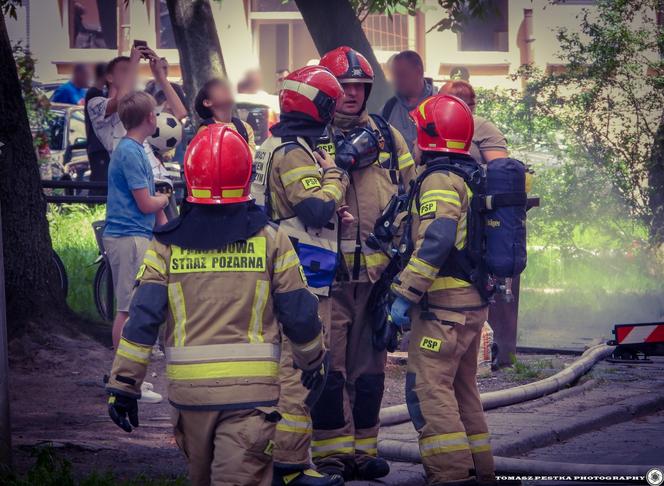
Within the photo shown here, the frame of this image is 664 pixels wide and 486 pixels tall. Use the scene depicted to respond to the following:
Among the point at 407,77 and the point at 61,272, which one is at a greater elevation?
the point at 407,77

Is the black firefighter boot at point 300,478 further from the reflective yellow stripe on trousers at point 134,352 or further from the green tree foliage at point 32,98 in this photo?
the green tree foliage at point 32,98

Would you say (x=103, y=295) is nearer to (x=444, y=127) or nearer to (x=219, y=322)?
(x=444, y=127)

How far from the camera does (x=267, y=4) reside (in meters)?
26.9

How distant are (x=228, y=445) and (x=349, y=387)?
1.87 m

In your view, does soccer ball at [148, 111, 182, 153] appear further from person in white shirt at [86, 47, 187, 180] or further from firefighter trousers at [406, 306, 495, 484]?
firefighter trousers at [406, 306, 495, 484]

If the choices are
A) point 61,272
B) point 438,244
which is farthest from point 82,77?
point 438,244

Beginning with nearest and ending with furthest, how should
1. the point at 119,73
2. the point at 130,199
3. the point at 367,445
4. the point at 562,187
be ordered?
1. the point at 367,445
2. the point at 130,199
3. the point at 119,73
4. the point at 562,187

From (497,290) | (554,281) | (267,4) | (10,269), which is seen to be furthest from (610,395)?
(267,4)

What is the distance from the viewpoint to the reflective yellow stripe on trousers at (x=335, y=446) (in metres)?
6.15

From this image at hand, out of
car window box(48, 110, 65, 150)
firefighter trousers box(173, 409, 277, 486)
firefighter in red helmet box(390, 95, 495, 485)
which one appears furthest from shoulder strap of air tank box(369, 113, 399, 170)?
car window box(48, 110, 65, 150)

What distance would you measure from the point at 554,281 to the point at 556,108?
2.04m

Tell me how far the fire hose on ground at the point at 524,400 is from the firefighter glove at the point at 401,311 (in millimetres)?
906

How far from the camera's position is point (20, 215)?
30.1 feet

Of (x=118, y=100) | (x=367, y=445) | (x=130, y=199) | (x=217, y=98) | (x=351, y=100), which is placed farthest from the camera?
(x=118, y=100)
